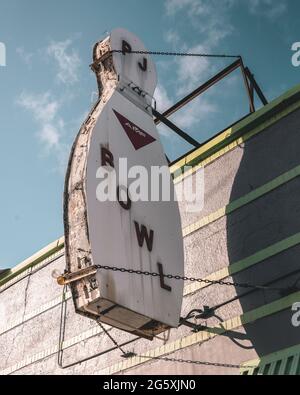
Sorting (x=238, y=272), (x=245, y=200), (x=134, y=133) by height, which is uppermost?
(x=134, y=133)

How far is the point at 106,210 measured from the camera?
27.6ft

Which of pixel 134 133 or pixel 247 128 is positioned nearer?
pixel 134 133

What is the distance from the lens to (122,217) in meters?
8.62

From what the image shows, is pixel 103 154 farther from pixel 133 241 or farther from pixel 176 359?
pixel 176 359

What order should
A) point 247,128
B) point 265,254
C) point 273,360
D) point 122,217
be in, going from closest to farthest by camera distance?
point 122,217 < point 273,360 < point 265,254 < point 247,128

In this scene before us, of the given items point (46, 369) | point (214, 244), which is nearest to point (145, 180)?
point (214, 244)

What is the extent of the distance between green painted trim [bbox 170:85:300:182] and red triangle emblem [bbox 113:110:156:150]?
175 centimetres

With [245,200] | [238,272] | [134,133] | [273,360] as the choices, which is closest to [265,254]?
[238,272]

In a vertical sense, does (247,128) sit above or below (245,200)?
above

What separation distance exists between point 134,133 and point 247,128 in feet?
7.64

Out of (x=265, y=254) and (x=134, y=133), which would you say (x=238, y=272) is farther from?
(x=134, y=133)

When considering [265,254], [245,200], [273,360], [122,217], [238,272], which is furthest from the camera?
[245,200]

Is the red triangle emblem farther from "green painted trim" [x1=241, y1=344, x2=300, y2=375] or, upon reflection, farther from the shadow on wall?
"green painted trim" [x1=241, y1=344, x2=300, y2=375]

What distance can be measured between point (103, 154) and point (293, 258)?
3437 millimetres
